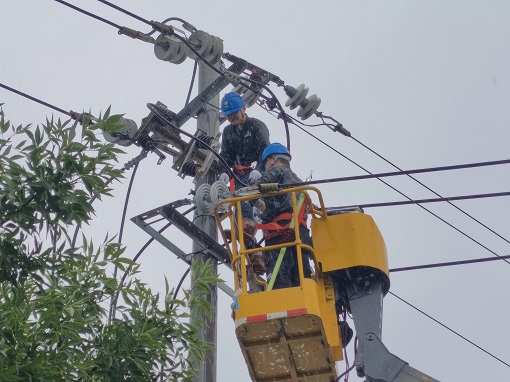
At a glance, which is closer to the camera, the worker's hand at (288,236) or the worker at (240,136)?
the worker's hand at (288,236)

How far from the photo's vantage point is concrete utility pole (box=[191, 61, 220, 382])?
934 centimetres

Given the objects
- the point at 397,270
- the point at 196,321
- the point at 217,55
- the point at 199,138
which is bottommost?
the point at 196,321

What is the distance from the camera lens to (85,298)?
23.2 ft

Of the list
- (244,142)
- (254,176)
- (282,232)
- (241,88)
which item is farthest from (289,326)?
(241,88)

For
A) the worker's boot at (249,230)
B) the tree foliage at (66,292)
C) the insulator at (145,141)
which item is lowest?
the tree foliage at (66,292)

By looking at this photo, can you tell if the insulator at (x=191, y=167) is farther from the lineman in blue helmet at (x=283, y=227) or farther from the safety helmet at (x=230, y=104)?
the lineman in blue helmet at (x=283, y=227)

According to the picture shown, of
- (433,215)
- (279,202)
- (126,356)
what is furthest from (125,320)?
(433,215)

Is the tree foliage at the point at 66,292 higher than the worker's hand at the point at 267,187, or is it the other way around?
the worker's hand at the point at 267,187

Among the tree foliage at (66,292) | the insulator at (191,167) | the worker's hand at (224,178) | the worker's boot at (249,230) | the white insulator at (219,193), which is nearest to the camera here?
the tree foliage at (66,292)

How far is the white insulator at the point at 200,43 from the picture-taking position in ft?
37.8

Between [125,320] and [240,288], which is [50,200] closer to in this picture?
[125,320]

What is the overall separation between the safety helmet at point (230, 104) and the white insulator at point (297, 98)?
1.69 metres

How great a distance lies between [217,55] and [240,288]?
11.8ft

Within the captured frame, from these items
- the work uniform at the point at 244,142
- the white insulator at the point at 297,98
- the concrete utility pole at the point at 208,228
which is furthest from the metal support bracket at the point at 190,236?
the white insulator at the point at 297,98
